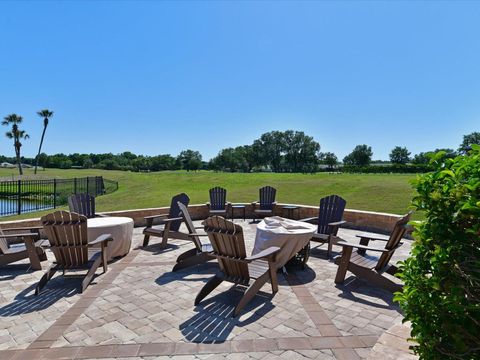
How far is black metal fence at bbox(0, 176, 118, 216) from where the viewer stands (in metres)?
12.2

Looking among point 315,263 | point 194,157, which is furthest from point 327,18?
point 194,157

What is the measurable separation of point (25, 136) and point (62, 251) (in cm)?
5613

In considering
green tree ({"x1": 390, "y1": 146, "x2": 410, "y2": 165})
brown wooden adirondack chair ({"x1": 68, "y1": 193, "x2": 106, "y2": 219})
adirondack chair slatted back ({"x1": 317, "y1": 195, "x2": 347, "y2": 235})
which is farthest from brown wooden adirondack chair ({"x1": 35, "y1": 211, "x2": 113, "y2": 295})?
green tree ({"x1": 390, "y1": 146, "x2": 410, "y2": 165})

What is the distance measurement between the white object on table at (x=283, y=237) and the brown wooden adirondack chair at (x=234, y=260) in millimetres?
659

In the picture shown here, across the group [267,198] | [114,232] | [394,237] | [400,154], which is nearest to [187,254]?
[114,232]

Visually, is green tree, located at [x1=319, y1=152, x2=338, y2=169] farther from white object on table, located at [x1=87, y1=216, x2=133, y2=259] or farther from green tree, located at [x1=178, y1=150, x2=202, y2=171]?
white object on table, located at [x1=87, y1=216, x2=133, y2=259]

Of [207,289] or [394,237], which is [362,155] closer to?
[394,237]

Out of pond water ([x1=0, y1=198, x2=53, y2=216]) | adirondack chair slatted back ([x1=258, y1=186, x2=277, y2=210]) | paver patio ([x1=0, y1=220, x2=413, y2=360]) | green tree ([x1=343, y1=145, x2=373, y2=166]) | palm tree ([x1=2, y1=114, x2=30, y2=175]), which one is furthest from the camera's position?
green tree ([x1=343, y1=145, x2=373, y2=166])

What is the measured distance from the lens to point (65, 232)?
4.30 m

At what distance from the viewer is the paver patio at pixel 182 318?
291 cm

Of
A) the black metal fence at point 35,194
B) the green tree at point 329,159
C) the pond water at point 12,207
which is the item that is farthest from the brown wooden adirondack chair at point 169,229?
the green tree at point 329,159

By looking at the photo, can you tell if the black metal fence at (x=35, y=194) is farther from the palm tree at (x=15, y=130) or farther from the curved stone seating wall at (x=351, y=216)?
the palm tree at (x=15, y=130)

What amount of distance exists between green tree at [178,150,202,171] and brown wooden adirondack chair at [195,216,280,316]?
82891mm

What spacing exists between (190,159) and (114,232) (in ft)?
285
